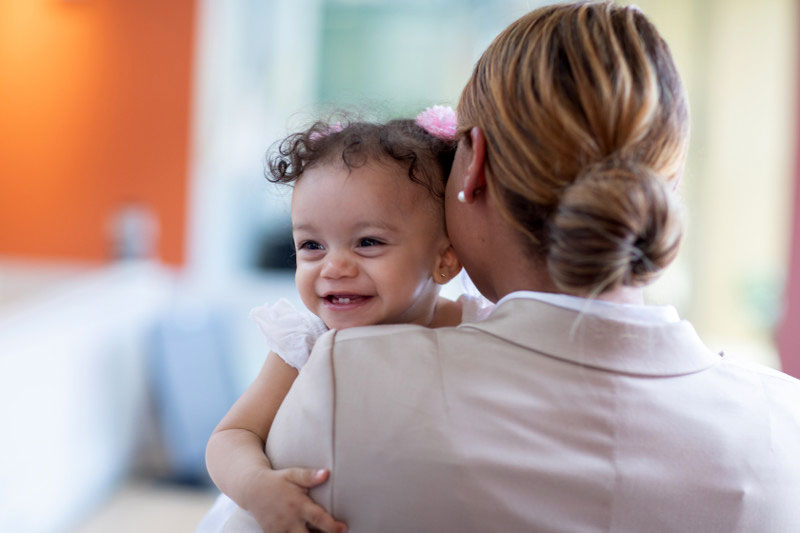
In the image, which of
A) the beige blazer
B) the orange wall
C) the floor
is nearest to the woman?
the beige blazer

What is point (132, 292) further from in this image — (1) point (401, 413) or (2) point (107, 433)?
(1) point (401, 413)

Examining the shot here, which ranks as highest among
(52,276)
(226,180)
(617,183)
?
(617,183)

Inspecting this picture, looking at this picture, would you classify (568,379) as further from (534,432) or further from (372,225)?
(372,225)

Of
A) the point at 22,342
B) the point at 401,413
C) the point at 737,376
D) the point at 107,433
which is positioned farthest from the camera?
the point at 107,433

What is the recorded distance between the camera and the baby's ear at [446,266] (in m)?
1.25

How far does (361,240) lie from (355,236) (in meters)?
0.02

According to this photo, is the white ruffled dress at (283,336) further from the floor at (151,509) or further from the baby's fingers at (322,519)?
the floor at (151,509)

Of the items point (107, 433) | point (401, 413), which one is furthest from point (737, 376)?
point (107, 433)

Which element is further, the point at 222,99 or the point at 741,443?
the point at 222,99

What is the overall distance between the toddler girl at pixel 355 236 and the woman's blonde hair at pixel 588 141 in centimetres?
24

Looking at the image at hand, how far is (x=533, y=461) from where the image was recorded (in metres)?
0.84

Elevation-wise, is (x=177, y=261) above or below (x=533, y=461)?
below

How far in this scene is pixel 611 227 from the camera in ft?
2.84

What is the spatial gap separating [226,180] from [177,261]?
1.67 ft
